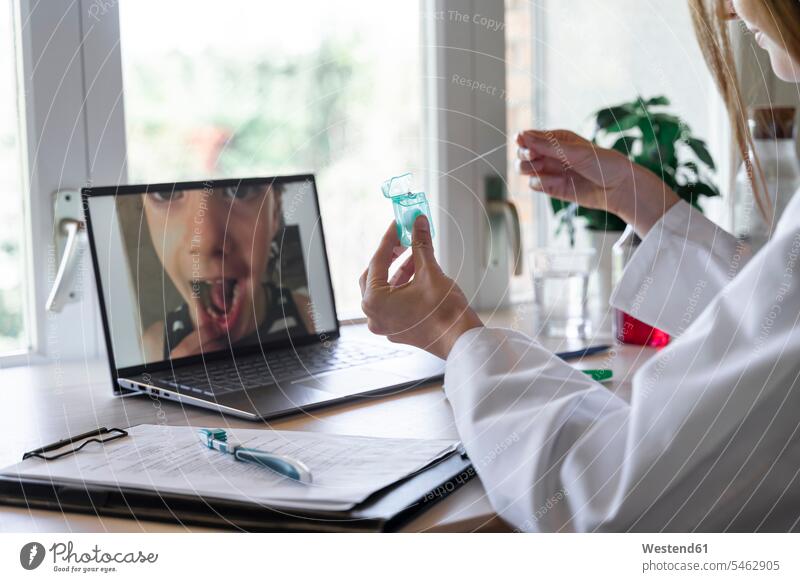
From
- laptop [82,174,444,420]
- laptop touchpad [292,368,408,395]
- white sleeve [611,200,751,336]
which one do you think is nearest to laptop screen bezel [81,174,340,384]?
laptop [82,174,444,420]

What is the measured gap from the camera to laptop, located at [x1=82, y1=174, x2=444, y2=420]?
3.15ft

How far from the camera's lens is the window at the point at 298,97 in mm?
1277

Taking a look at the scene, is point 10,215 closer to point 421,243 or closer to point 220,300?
point 220,300

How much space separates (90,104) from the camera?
3.87ft

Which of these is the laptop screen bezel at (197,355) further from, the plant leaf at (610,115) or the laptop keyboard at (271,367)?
the plant leaf at (610,115)

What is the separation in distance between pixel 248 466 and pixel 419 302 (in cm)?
19

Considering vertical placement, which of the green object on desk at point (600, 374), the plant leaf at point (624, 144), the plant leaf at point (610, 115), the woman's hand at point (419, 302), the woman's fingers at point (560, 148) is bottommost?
the green object on desk at point (600, 374)

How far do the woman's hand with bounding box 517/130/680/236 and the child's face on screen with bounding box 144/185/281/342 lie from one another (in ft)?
1.13

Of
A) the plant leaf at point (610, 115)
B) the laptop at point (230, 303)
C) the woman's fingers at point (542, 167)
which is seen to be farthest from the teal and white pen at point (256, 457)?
the plant leaf at point (610, 115)

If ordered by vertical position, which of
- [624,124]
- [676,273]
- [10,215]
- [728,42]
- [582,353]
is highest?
[728,42]

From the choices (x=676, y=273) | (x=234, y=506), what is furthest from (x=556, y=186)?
(x=234, y=506)

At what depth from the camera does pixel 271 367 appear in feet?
3.37

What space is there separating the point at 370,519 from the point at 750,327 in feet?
0.88
